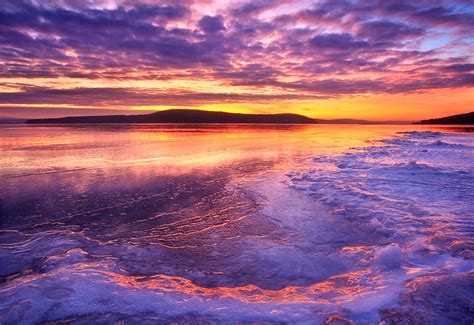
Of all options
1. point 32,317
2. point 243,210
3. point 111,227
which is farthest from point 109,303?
point 243,210

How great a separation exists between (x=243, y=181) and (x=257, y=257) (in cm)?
495

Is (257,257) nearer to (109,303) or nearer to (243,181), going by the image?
(109,303)

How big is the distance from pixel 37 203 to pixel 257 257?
5381mm

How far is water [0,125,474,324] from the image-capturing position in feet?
9.54

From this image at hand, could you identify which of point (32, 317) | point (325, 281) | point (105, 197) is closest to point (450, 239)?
point (325, 281)

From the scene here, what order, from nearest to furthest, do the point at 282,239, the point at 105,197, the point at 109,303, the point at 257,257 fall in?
the point at 109,303 < the point at 257,257 < the point at 282,239 < the point at 105,197

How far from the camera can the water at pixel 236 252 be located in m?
2.91

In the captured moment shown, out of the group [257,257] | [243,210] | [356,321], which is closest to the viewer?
[356,321]

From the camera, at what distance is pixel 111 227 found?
16.9 feet

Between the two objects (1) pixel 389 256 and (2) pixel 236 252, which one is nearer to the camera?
(1) pixel 389 256

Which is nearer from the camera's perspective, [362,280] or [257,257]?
[362,280]

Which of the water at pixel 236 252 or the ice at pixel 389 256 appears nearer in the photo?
the water at pixel 236 252

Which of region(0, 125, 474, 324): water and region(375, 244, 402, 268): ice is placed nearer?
region(0, 125, 474, 324): water

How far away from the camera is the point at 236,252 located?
423 cm
